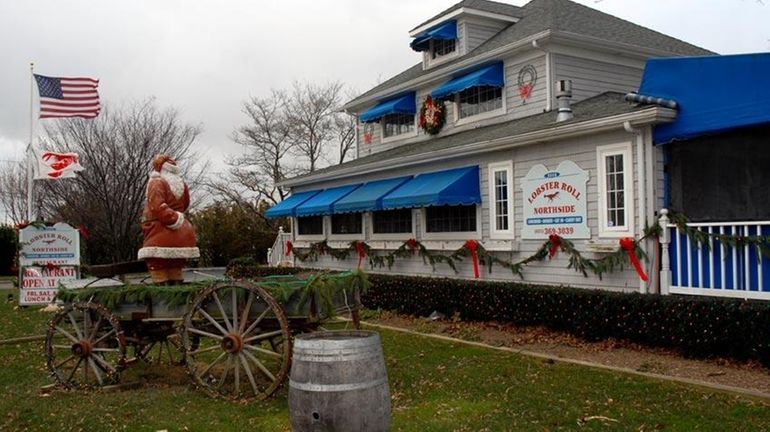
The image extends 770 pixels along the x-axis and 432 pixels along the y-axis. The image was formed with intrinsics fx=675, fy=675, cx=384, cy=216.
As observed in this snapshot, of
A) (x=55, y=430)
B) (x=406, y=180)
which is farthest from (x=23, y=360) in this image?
(x=406, y=180)

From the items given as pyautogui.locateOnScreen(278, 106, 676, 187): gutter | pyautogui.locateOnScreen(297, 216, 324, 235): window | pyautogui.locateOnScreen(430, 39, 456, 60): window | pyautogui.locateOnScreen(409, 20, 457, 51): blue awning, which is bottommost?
pyautogui.locateOnScreen(297, 216, 324, 235): window

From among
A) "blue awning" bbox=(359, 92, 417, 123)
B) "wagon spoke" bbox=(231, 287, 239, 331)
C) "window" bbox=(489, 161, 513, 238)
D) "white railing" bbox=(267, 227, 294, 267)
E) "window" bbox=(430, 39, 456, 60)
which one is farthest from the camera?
"white railing" bbox=(267, 227, 294, 267)

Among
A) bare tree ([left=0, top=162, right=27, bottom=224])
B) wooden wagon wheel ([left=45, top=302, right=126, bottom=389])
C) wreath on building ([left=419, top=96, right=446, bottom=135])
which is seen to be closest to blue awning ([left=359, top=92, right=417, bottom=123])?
wreath on building ([left=419, top=96, right=446, bottom=135])

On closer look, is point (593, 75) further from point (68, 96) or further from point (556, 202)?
point (68, 96)

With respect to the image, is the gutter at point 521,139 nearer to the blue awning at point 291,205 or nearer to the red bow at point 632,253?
the blue awning at point 291,205

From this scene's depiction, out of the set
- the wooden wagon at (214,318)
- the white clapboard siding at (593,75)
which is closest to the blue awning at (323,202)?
the white clapboard siding at (593,75)

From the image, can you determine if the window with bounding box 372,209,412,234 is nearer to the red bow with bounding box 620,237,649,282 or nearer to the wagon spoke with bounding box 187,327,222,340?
the red bow with bounding box 620,237,649,282

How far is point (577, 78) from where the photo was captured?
13.7m

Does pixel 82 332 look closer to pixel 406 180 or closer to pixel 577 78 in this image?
pixel 406 180

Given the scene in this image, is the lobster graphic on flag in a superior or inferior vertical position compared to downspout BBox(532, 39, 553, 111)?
inferior

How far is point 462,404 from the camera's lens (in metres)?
6.34

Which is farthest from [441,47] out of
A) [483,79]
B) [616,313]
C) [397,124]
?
[616,313]

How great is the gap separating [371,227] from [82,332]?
9.10 metres

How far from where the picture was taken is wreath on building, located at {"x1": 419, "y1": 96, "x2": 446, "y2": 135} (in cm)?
1625
